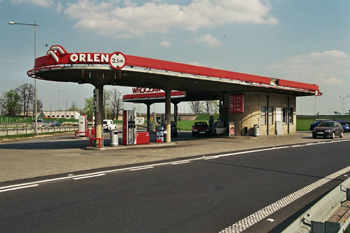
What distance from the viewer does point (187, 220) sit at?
5023mm

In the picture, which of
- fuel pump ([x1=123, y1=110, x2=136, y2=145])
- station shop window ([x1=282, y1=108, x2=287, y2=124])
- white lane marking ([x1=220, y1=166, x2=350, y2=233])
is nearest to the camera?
white lane marking ([x1=220, y1=166, x2=350, y2=233])

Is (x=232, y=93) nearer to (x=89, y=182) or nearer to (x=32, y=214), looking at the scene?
(x=89, y=182)

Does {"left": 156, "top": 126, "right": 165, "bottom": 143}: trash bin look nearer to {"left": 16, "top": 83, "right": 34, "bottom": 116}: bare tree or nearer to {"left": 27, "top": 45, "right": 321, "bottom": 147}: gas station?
{"left": 27, "top": 45, "right": 321, "bottom": 147}: gas station

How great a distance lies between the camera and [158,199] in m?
6.34

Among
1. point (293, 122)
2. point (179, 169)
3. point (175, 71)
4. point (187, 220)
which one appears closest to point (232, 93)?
point (293, 122)

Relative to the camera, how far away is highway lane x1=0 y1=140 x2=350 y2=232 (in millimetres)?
4836

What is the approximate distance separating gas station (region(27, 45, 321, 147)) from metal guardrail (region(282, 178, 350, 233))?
1290 cm

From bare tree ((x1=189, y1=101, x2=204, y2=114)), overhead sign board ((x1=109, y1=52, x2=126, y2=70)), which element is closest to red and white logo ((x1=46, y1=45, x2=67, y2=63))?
overhead sign board ((x1=109, y1=52, x2=126, y2=70))

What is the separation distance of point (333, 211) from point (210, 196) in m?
2.48

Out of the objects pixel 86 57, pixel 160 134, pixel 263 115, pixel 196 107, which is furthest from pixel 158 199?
pixel 196 107

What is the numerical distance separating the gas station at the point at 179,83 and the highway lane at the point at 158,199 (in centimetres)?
814

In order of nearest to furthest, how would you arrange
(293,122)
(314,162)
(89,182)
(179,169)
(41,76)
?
(89,182) < (179,169) < (314,162) < (41,76) < (293,122)

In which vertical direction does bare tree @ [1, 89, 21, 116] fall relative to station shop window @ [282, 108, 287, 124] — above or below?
above

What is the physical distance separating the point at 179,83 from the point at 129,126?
5392mm
